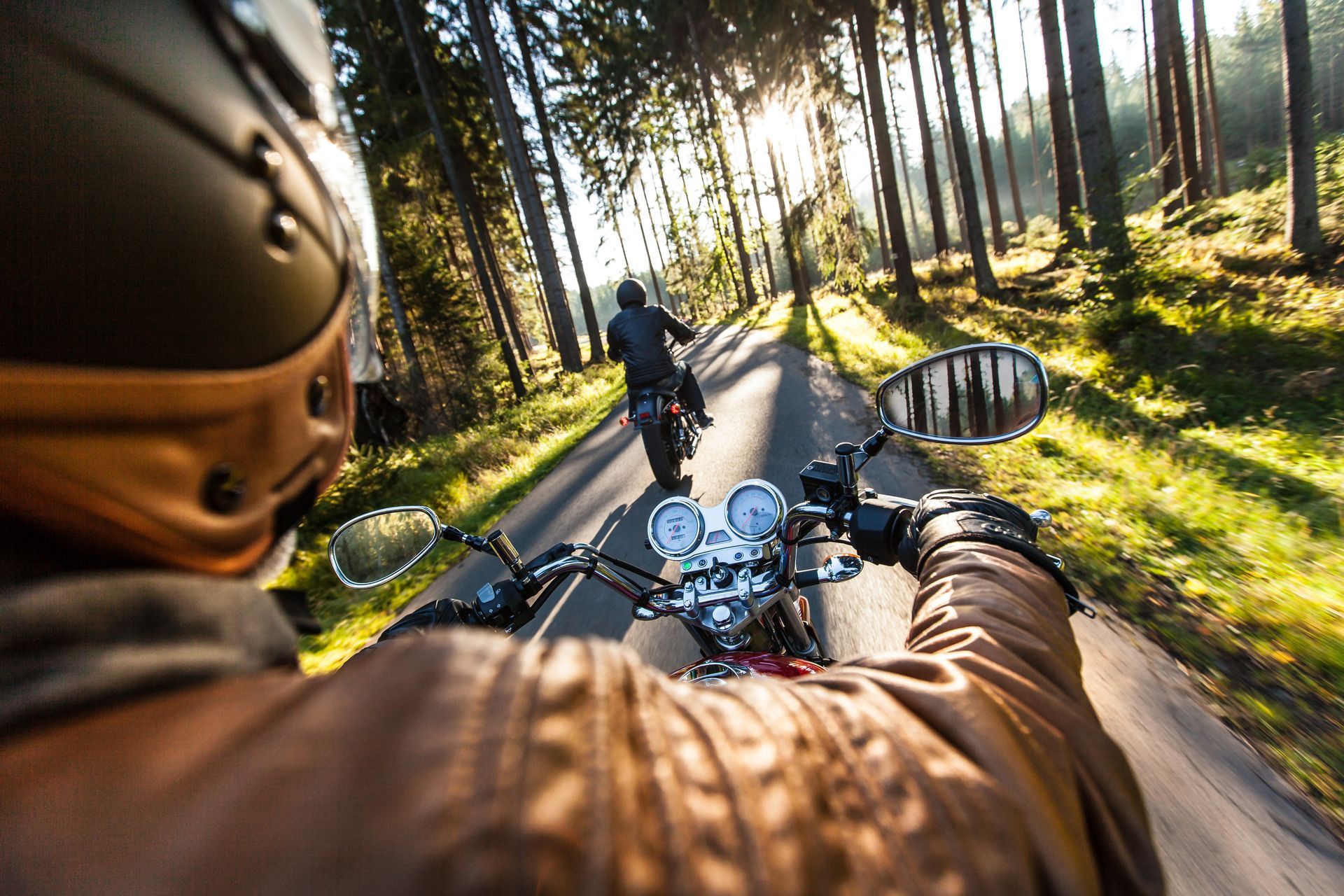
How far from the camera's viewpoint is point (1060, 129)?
44.0ft

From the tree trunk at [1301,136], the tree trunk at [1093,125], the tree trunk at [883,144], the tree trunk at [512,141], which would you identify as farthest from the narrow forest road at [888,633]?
the tree trunk at [512,141]

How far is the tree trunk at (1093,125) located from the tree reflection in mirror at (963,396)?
809 centimetres

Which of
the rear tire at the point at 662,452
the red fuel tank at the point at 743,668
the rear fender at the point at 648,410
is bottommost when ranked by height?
the rear tire at the point at 662,452

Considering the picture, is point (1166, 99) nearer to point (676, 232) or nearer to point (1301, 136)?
point (1301, 136)

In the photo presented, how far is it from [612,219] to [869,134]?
11.1 meters

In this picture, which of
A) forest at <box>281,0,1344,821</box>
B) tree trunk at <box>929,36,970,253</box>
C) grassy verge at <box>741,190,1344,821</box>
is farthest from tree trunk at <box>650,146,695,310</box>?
grassy verge at <box>741,190,1344,821</box>

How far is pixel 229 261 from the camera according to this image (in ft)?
2.64

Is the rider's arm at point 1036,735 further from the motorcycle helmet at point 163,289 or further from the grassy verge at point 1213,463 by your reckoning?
the grassy verge at point 1213,463

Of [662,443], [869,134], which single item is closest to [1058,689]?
[662,443]

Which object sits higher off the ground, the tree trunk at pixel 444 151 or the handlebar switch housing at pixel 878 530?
the tree trunk at pixel 444 151

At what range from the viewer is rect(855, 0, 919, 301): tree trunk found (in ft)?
40.9

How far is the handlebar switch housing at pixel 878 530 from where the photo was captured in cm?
153

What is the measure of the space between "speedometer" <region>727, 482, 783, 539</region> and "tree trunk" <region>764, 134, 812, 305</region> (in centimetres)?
1414

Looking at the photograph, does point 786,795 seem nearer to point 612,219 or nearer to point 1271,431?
point 1271,431
